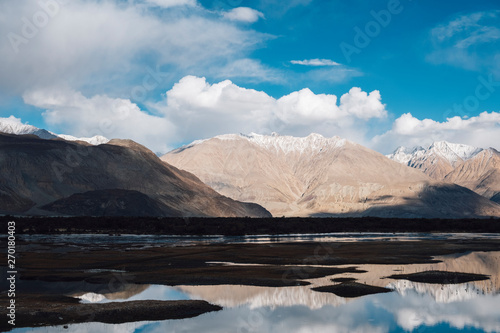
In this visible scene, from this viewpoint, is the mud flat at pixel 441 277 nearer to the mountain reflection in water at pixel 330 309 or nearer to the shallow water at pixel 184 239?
the mountain reflection in water at pixel 330 309

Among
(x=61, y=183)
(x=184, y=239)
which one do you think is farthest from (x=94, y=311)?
(x=61, y=183)

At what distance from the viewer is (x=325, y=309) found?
2483cm

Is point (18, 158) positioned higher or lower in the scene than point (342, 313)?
higher

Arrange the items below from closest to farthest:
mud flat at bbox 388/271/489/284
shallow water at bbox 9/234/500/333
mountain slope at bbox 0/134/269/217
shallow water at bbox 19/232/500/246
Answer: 1. shallow water at bbox 9/234/500/333
2. mud flat at bbox 388/271/489/284
3. shallow water at bbox 19/232/500/246
4. mountain slope at bbox 0/134/269/217

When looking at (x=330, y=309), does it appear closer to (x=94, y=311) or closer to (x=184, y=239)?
(x=94, y=311)

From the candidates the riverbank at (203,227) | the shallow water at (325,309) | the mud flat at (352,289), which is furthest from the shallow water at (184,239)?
the mud flat at (352,289)

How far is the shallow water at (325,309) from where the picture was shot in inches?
847

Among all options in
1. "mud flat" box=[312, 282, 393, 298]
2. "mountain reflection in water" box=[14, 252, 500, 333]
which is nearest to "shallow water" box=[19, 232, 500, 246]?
"mountain reflection in water" box=[14, 252, 500, 333]

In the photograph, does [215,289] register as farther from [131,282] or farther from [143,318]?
[143,318]

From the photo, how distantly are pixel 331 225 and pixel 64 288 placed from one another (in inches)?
3955

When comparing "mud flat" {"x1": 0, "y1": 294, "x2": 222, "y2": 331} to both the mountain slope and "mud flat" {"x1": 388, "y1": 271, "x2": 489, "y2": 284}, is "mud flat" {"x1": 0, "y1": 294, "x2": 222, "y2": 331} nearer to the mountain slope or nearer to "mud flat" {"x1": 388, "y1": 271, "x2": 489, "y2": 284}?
"mud flat" {"x1": 388, "y1": 271, "x2": 489, "y2": 284}

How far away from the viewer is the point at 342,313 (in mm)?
24047

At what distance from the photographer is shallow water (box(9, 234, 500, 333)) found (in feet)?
70.6

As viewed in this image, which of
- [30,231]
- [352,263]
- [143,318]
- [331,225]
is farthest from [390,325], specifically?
[331,225]
